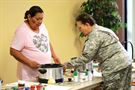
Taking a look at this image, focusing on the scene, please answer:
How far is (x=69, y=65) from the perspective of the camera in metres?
2.77

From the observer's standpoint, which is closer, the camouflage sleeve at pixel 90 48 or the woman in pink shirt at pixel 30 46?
the camouflage sleeve at pixel 90 48

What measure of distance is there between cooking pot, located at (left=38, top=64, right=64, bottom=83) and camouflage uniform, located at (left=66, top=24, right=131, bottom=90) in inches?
5.6

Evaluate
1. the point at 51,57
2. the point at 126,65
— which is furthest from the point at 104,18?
the point at 126,65

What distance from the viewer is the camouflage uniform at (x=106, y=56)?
269 centimetres

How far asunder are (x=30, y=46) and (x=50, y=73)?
1.50 ft

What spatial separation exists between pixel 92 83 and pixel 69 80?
22 cm

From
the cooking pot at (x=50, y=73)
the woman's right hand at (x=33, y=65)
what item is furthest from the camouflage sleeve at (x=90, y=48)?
the woman's right hand at (x=33, y=65)

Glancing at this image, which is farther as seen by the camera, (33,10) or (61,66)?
(33,10)

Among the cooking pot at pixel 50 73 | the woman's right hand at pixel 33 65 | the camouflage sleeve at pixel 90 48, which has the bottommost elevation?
the cooking pot at pixel 50 73

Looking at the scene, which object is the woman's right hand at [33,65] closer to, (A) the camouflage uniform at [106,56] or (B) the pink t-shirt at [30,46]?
(B) the pink t-shirt at [30,46]

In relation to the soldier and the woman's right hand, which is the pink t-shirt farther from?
the soldier

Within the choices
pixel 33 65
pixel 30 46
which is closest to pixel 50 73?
pixel 33 65

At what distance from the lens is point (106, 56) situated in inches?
107

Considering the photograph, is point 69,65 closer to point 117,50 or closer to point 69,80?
point 69,80
